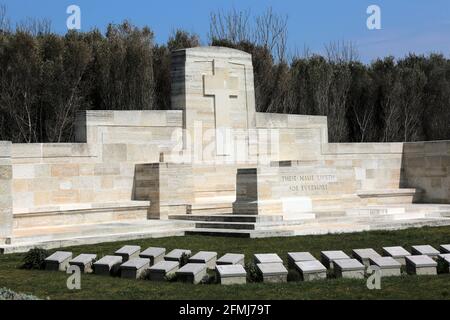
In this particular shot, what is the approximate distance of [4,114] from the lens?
32.6m

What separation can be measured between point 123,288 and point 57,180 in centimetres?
926

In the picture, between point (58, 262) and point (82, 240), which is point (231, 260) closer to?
point (58, 262)

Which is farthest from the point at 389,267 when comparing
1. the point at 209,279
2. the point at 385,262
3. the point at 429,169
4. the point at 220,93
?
the point at 429,169

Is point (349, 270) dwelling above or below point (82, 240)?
above

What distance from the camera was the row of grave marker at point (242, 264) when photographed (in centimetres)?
1099

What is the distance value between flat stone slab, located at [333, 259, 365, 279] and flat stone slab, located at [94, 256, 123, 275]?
376 cm

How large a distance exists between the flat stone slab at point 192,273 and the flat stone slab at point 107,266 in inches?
61.0

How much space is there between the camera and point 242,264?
11.8 m

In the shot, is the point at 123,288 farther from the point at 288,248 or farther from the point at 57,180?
the point at 57,180

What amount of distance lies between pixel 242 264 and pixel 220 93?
464 inches

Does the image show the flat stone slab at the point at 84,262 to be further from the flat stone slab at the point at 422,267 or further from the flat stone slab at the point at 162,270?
the flat stone slab at the point at 422,267

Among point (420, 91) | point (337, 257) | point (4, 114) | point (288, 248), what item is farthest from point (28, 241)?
point (420, 91)

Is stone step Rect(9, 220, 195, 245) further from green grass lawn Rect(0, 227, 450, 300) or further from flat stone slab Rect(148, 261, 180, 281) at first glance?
flat stone slab Rect(148, 261, 180, 281)

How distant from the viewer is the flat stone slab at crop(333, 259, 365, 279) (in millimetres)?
11039
